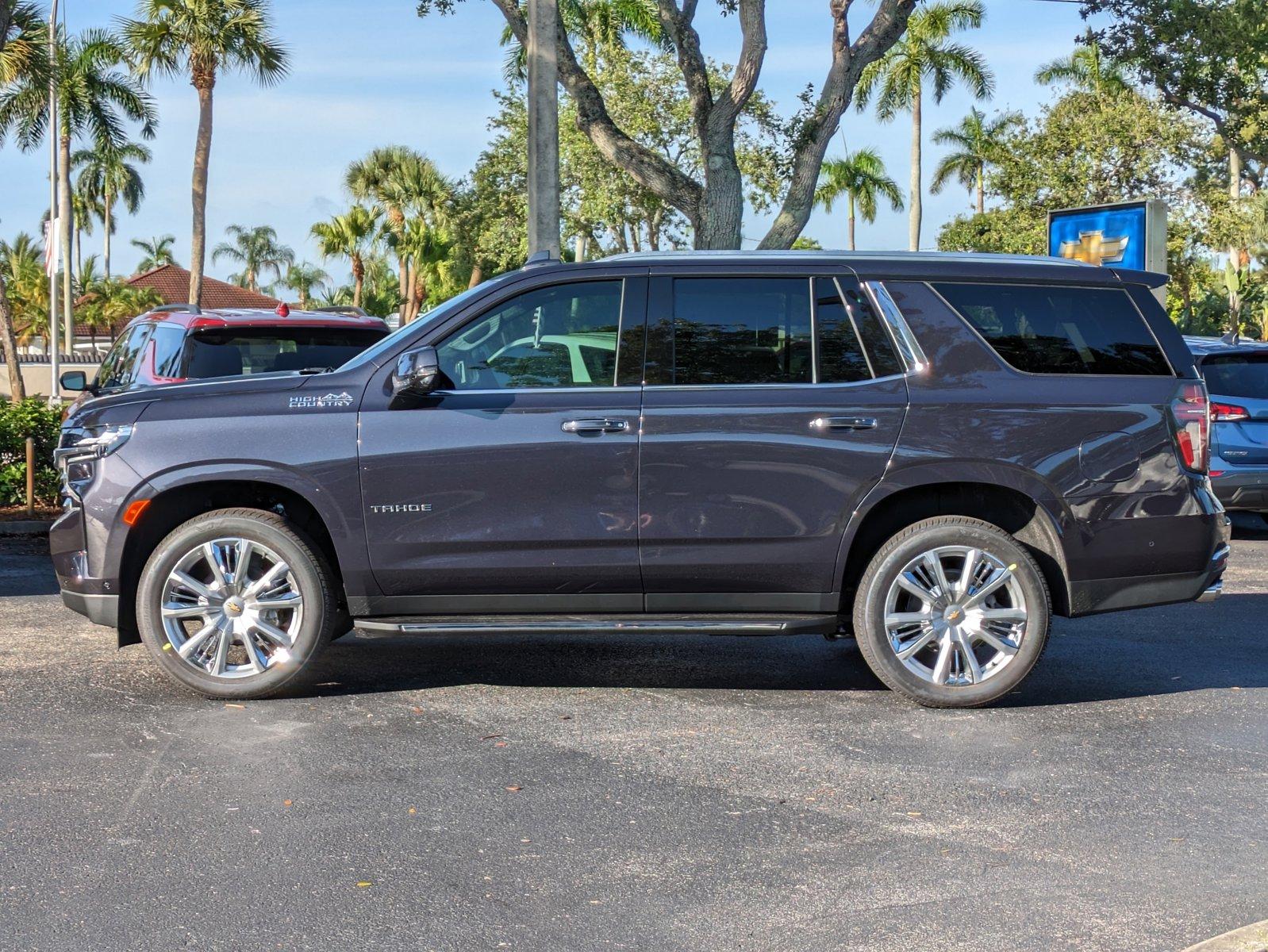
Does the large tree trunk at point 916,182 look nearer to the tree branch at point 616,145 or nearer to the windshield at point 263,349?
the tree branch at point 616,145

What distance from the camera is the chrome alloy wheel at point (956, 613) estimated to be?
6398mm

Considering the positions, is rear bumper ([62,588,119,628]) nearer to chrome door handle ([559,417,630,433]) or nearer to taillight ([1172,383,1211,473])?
chrome door handle ([559,417,630,433])

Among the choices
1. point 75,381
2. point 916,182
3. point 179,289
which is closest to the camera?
point 75,381

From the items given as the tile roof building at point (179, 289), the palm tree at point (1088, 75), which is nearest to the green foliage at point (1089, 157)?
the palm tree at point (1088, 75)

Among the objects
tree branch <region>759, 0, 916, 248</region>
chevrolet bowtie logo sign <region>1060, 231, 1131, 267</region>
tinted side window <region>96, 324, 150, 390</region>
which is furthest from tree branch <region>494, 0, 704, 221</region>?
tinted side window <region>96, 324, 150, 390</region>

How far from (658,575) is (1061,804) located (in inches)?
77.4

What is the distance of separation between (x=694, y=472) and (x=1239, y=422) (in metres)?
7.68

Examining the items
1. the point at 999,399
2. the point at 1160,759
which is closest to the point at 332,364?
the point at 999,399

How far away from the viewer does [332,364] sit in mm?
9477

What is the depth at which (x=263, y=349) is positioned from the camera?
9.54m

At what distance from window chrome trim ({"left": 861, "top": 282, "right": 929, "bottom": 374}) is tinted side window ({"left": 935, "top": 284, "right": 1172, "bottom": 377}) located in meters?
0.23

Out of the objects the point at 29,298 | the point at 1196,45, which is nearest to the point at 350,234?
the point at 29,298

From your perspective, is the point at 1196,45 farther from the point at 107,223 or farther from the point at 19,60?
the point at 107,223

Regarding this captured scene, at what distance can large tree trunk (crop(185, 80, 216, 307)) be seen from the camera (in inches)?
1358
